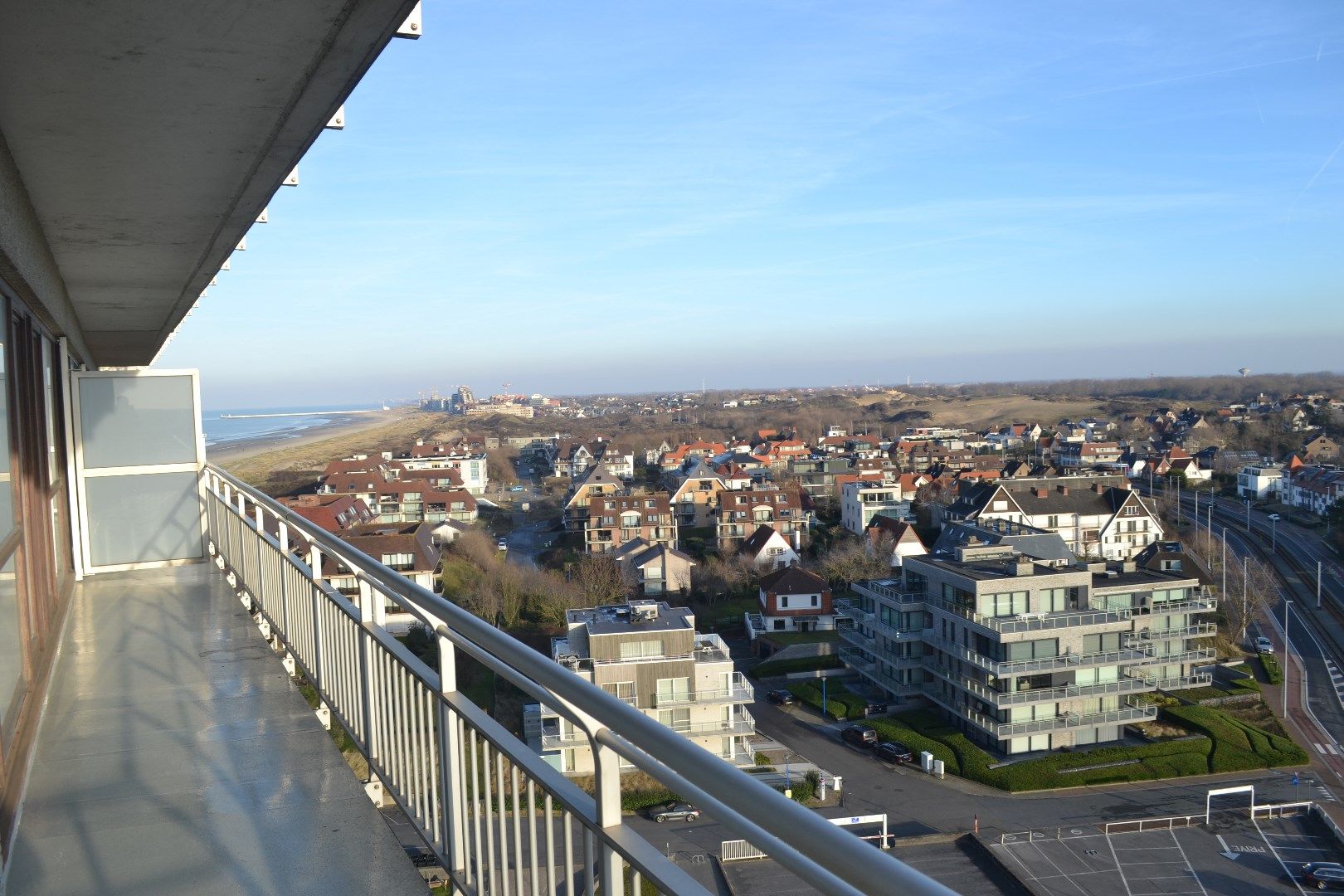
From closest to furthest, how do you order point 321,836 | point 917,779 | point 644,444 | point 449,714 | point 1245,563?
point 449,714 < point 321,836 < point 917,779 < point 1245,563 < point 644,444

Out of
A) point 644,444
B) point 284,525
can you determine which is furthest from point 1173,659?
point 644,444

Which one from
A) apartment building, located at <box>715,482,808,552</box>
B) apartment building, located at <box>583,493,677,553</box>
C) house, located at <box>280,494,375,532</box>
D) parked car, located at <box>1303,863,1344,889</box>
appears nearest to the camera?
parked car, located at <box>1303,863,1344,889</box>

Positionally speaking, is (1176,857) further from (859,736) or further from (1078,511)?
(1078,511)

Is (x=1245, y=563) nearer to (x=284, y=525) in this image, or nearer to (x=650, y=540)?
→ (x=650, y=540)

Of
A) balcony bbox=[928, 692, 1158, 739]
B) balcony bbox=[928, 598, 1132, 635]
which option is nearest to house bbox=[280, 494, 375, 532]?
balcony bbox=[928, 598, 1132, 635]

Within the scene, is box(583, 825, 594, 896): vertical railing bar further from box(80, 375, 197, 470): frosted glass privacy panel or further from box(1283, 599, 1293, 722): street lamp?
box(1283, 599, 1293, 722): street lamp

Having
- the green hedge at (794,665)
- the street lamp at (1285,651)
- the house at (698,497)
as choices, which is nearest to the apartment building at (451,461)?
the house at (698,497)
